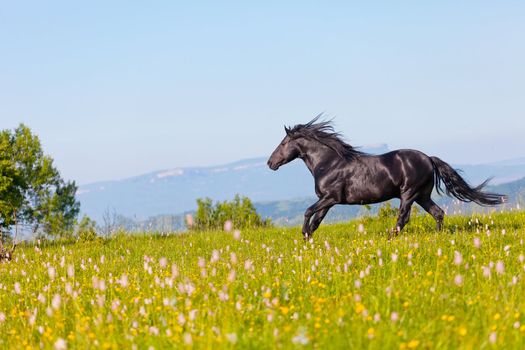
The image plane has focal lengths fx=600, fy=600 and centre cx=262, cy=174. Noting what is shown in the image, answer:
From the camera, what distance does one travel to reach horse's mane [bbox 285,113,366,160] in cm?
1395

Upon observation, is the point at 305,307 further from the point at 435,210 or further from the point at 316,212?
the point at 435,210

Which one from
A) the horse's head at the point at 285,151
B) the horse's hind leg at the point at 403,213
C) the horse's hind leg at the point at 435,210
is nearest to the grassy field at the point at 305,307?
the horse's hind leg at the point at 403,213

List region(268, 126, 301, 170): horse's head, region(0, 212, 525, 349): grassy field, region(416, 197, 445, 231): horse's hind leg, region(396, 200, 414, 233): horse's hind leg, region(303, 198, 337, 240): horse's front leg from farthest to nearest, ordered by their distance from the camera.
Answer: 1. region(268, 126, 301, 170): horse's head
2. region(416, 197, 445, 231): horse's hind leg
3. region(303, 198, 337, 240): horse's front leg
4. region(396, 200, 414, 233): horse's hind leg
5. region(0, 212, 525, 349): grassy field

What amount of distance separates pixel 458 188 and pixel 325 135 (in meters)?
3.37

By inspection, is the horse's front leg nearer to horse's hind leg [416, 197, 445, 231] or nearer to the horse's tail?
horse's hind leg [416, 197, 445, 231]

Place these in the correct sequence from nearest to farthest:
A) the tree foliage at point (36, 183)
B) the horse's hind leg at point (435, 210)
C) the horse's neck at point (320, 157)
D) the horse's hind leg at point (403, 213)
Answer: the horse's hind leg at point (403, 213)
the horse's hind leg at point (435, 210)
the horse's neck at point (320, 157)
the tree foliage at point (36, 183)

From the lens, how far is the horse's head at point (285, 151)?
14661 mm

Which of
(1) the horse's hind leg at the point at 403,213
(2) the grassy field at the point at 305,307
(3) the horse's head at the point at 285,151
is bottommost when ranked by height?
(2) the grassy field at the point at 305,307

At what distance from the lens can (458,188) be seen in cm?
1417

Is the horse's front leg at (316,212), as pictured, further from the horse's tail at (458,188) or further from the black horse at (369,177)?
the horse's tail at (458,188)

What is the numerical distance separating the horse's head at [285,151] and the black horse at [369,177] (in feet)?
0.08

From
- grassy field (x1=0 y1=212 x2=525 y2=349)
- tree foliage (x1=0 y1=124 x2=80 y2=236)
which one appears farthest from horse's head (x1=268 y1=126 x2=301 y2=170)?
tree foliage (x1=0 y1=124 x2=80 y2=236)

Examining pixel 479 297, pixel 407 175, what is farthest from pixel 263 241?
pixel 479 297

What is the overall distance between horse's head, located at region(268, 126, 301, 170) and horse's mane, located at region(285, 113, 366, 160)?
0.13 metres
